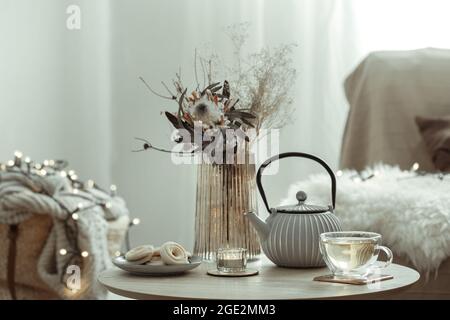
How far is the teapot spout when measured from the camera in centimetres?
130

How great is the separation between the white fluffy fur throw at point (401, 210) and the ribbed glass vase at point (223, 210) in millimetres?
409

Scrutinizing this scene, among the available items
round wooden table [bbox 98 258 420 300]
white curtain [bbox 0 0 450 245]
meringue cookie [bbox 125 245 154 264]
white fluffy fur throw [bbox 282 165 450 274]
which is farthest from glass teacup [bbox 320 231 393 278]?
white curtain [bbox 0 0 450 245]

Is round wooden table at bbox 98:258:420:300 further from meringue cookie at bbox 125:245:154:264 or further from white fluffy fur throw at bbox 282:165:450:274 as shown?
white fluffy fur throw at bbox 282:165:450:274

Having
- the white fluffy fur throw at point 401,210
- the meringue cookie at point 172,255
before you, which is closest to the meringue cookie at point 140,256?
the meringue cookie at point 172,255

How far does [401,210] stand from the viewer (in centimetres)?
165

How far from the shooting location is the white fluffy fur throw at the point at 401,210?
155 centimetres

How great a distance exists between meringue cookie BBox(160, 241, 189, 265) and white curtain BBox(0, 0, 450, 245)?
5.23 ft

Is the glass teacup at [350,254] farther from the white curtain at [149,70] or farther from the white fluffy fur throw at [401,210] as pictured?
the white curtain at [149,70]

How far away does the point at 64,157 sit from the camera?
2.89 m

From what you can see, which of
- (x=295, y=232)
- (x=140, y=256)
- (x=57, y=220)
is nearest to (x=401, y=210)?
(x=295, y=232)

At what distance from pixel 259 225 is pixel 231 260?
0.10 meters
